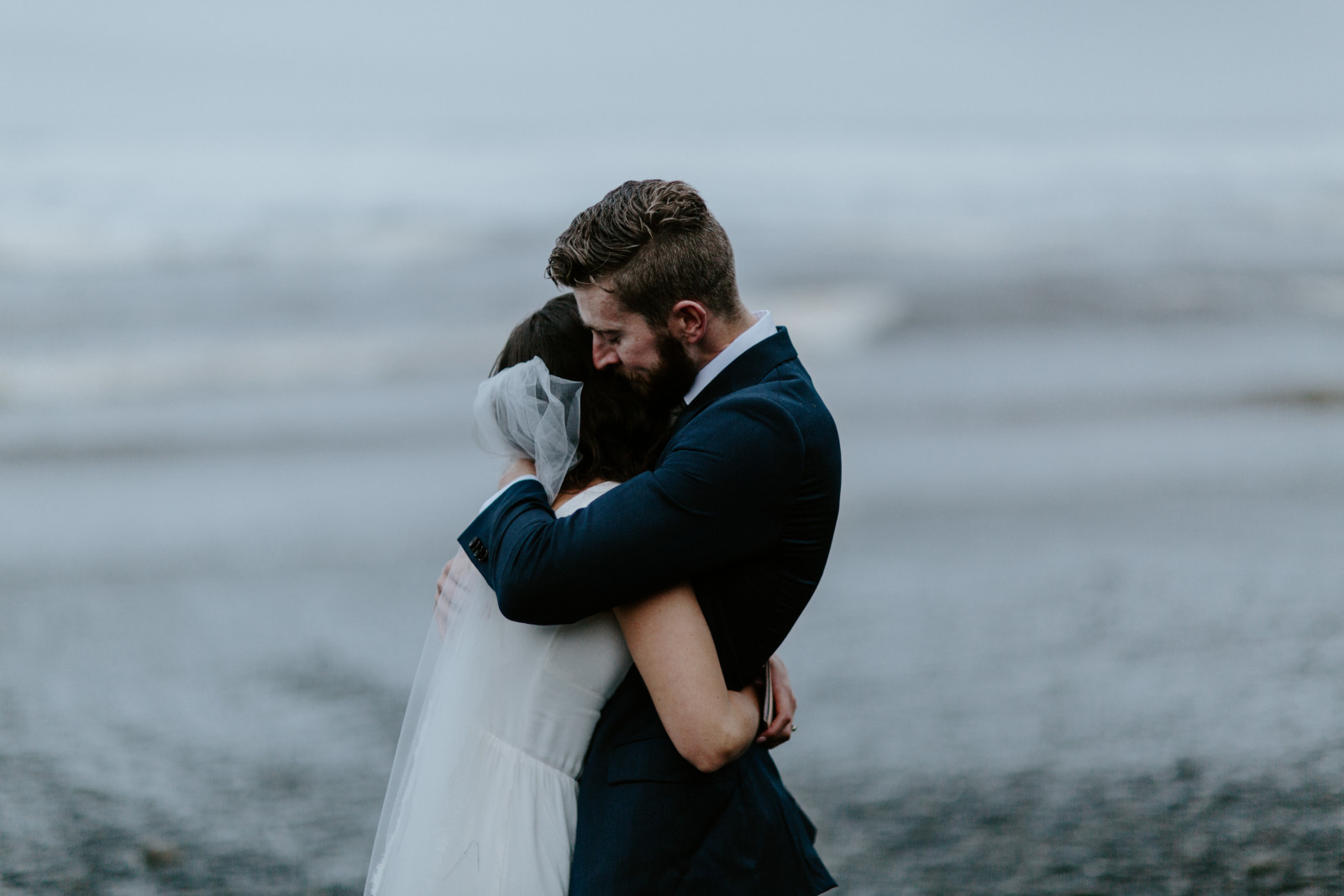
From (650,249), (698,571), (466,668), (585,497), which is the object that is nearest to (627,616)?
(698,571)

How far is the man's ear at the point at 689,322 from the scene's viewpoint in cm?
190

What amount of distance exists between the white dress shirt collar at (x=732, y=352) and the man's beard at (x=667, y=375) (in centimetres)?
3

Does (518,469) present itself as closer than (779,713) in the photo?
Yes

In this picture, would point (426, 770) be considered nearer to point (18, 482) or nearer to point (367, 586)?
point (367, 586)

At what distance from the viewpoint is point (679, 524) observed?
171 cm

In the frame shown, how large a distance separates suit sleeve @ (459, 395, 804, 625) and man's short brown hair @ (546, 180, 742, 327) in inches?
9.1

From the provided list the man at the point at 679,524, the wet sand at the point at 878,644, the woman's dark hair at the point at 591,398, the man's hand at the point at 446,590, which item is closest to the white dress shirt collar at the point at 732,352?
the man at the point at 679,524

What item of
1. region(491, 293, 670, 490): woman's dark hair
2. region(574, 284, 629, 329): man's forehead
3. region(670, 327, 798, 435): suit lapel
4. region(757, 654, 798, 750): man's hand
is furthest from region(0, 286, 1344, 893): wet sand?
region(574, 284, 629, 329): man's forehead

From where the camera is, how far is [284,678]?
5.27 meters

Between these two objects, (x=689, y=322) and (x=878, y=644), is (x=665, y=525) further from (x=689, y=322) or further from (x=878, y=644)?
(x=878, y=644)

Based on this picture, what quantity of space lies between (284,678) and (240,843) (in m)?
1.48

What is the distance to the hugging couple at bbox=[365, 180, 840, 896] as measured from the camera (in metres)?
1.78

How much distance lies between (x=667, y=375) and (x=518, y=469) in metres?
0.31

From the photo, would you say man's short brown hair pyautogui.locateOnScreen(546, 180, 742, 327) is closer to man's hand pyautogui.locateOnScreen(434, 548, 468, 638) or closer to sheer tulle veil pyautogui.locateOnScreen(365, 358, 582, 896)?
sheer tulle veil pyautogui.locateOnScreen(365, 358, 582, 896)
